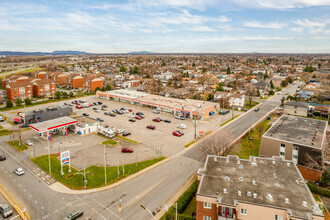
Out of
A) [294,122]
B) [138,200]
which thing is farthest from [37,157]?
[294,122]

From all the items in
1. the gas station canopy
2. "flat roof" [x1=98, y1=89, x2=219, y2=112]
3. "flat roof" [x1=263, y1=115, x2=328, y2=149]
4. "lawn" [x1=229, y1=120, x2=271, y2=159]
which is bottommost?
"lawn" [x1=229, y1=120, x2=271, y2=159]

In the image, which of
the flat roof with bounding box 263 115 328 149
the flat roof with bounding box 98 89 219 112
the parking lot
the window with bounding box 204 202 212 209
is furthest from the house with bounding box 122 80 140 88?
the window with bounding box 204 202 212 209

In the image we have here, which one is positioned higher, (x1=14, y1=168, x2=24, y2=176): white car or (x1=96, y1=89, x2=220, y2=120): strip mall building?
(x1=96, y1=89, x2=220, y2=120): strip mall building

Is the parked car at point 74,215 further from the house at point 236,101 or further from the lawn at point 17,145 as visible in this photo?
the house at point 236,101

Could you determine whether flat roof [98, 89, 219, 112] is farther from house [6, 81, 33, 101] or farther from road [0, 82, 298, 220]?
house [6, 81, 33, 101]

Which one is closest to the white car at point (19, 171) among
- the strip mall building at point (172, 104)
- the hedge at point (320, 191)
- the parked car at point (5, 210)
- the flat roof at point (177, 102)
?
the parked car at point (5, 210)

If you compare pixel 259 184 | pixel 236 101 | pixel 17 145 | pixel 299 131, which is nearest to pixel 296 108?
pixel 236 101
